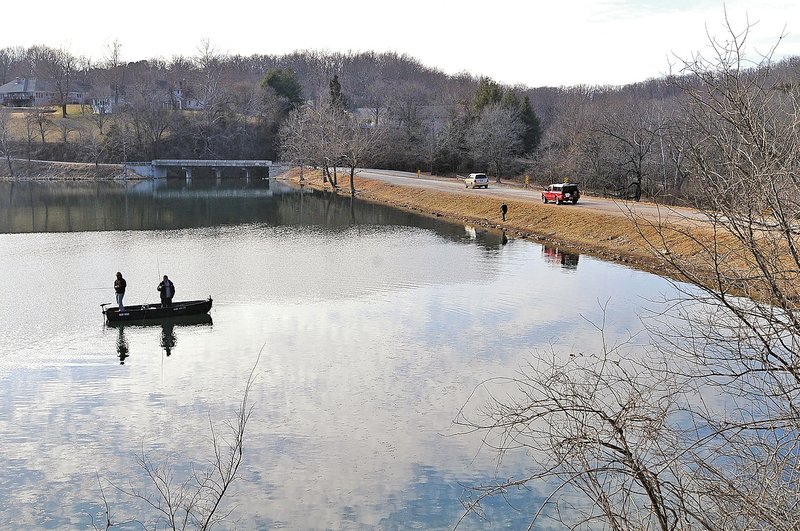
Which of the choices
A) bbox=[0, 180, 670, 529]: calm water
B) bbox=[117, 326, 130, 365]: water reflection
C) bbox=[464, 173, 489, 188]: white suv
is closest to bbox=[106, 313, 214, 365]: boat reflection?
bbox=[117, 326, 130, 365]: water reflection

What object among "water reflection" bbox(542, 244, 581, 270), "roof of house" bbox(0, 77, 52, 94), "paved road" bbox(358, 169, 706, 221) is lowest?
"water reflection" bbox(542, 244, 581, 270)

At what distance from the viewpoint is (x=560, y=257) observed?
120 ft

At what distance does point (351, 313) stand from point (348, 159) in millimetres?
51568

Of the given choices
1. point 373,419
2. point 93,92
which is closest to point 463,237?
point 373,419

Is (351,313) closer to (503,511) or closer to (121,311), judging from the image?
(121,311)

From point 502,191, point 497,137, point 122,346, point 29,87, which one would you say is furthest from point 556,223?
point 29,87

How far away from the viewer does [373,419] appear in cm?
1569

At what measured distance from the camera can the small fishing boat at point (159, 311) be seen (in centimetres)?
2366

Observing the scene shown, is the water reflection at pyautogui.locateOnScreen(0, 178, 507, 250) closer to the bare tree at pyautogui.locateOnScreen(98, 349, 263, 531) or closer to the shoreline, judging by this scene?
the shoreline

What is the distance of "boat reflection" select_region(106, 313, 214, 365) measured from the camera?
69.8ft

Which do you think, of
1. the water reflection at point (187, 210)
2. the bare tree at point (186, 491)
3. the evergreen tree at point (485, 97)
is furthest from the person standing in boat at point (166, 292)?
the evergreen tree at point (485, 97)

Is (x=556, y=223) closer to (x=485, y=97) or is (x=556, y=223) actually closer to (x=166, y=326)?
(x=166, y=326)

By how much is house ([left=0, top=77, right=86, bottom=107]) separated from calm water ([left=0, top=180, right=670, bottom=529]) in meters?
111

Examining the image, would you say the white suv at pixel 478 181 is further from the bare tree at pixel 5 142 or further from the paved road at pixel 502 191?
the bare tree at pixel 5 142
